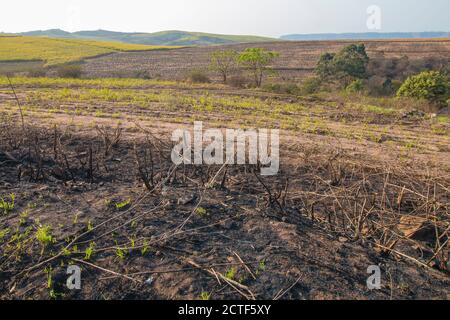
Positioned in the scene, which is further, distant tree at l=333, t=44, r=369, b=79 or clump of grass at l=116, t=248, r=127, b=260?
distant tree at l=333, t=44, r=369, b=79

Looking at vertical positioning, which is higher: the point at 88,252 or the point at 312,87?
the point at 312,87

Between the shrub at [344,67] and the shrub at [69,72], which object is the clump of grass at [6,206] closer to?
the shrub at [69,72]

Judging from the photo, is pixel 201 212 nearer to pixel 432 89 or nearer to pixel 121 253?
pixel 121 253

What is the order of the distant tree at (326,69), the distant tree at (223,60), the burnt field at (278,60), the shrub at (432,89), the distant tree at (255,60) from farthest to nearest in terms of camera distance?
the burnt field at (278,60) → the distant tree at (326,69) → the distant tree at (223,60) → the distant tree at (255,60) → the shrub at (432,89)

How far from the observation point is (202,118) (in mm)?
9891

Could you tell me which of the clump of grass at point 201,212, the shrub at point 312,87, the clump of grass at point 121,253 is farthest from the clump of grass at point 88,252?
the shrub at point 312,87

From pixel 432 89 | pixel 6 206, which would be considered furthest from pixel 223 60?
pixel 6 206

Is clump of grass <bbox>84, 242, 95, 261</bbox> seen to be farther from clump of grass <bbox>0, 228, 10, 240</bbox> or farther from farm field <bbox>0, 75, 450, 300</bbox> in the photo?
clump of grass <bbox>0, 228, 10, 240</bbox>

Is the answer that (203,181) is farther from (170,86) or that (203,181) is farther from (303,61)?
(303,61)

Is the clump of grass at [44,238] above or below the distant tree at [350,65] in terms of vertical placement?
below

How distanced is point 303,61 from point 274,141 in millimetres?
32303

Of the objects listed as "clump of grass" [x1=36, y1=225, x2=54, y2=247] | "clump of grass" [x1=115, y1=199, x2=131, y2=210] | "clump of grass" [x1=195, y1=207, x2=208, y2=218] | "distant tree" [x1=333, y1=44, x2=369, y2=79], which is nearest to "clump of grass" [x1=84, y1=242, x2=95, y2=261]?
"clump of grass" [x1=36, y1=225, x2=54, y2=247]

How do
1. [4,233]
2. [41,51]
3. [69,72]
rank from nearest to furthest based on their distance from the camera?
[4,233]
[69,72]
[41,51]
